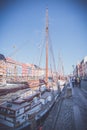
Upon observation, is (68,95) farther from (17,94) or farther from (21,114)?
(21,114)

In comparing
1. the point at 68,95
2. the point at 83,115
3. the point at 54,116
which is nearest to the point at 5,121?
the point at 54,116

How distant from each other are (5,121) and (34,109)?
1.77 m

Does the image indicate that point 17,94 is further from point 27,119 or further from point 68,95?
point 68,95

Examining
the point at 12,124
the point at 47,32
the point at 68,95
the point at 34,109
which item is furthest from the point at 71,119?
the point at 47,32

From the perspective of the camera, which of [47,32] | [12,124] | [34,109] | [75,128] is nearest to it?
[12,124]

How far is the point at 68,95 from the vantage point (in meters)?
15.2

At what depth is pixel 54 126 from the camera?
→ 6.91m

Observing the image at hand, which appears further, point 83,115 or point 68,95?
point 68,95

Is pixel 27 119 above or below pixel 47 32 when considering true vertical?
below

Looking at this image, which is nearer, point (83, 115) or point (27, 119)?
point (27, 119)

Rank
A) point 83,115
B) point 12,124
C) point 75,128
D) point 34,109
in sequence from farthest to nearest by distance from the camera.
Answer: point 83,115 → point 34,109 → point 75,128 → point 12,124

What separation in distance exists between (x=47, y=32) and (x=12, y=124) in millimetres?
11204

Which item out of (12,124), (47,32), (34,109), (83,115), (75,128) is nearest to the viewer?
(12,124)

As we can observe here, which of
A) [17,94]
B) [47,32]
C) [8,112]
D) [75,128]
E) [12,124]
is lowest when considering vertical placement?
[75,128]
